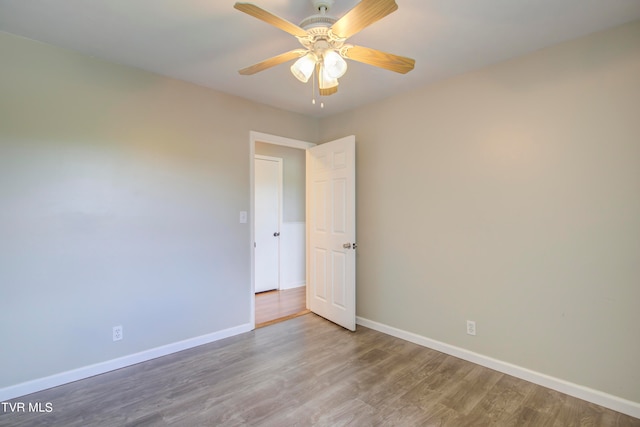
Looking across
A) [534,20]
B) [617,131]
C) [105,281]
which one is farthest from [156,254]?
[617,131]

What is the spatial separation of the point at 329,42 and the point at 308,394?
226 centimetres

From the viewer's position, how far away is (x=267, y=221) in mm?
4828

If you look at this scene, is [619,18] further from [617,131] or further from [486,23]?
[486,23]

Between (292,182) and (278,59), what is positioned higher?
(278,59)

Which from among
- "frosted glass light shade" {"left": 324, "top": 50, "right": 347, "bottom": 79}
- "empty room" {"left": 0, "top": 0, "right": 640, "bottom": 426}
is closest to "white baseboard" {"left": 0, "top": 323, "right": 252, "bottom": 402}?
"empty room" {"left": 0, "top": 0, "right": 640, "bottom": 426}

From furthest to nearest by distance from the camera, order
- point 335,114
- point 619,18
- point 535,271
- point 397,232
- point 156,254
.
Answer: point 335,114, point 397,232, point 156,254, point 535,271, point 619,18

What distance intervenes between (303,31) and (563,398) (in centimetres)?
286

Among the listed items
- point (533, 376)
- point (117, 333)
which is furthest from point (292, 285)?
point (533, 376)

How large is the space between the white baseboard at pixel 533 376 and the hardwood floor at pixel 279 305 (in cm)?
127

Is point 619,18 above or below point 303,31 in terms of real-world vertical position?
above

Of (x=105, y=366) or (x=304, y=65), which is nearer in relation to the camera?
(x=304, y=65)

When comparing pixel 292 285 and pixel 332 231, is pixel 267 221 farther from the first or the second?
pixel 332 231

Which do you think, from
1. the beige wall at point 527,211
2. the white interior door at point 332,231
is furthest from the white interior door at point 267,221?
the beige wall at point 527,211

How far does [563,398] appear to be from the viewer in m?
2.04
